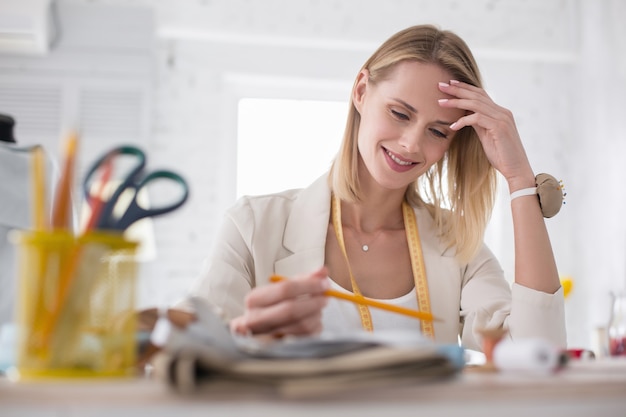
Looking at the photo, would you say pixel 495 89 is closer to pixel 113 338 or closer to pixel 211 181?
pixel 211 181

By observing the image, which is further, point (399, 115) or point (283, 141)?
point (283, 141)

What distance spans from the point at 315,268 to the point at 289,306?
0.79 m

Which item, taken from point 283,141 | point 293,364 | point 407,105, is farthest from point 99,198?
point 283,141

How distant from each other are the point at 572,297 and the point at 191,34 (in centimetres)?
287

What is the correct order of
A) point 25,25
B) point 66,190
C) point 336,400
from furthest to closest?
point 25,25 < point 66,190 < point 336,400

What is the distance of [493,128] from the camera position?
1.90m

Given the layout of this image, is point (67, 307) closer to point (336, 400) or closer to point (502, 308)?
point (336, 400)

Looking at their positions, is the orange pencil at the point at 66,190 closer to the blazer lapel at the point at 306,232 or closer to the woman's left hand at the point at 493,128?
the blazer lapel at the point at 306,232

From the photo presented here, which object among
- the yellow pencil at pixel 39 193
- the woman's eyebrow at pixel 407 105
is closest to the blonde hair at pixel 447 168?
the woman's eyebrow at pixel 407 105

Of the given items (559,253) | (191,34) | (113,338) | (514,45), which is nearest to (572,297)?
(559,253)

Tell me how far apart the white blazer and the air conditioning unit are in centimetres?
266

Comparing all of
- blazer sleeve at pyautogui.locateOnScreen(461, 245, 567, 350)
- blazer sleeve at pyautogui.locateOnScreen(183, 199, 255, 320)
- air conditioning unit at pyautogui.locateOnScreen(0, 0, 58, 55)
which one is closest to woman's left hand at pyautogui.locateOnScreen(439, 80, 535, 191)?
blazer sleeve at pyautogui.locateOnScreen(461, 245, 567, 350)

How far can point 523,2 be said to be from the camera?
15.9 ft

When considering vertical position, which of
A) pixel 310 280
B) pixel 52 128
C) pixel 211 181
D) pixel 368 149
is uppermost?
pixel 52 128
